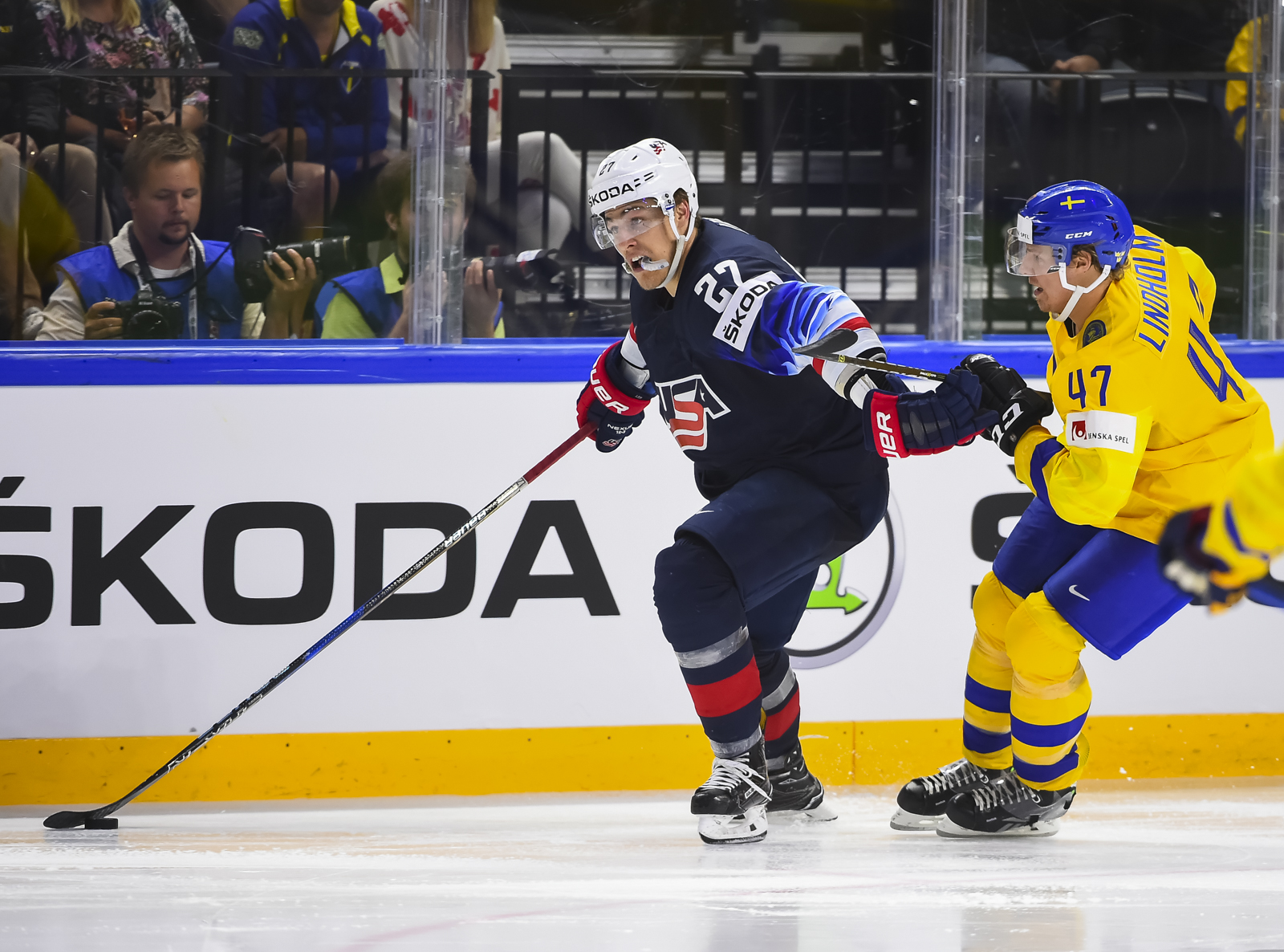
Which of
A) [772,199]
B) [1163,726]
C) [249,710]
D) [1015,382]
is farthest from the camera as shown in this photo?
[772,199]

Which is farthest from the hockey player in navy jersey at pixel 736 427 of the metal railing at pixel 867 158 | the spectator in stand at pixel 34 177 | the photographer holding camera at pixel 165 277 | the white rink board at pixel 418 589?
the spectator in stand at pixel 34 177

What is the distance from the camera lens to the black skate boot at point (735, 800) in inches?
104

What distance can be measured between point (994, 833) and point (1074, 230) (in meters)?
1.25

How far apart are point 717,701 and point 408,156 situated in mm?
1793

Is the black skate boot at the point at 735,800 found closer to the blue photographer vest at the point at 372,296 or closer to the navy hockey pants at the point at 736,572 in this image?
the navy hockey pants at the point at 736,572

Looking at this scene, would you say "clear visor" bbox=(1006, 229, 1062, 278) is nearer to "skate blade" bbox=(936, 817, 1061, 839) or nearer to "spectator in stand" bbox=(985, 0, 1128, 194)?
"skate blade" bbox=(936, 817, 1061, 839)

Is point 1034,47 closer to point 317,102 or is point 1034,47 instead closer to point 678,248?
point 678,248

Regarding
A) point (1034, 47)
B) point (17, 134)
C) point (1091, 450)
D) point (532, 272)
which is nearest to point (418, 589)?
point (532, 272)

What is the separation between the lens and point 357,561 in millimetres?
3340

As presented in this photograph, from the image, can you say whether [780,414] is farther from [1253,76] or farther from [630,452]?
[1253,76]

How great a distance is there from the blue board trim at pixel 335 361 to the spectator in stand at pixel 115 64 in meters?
0.42

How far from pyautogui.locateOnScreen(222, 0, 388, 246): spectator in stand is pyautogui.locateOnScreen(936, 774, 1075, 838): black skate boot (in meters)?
2.13

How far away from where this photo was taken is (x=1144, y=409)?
2.39 m

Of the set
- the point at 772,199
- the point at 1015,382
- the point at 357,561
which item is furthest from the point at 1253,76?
the point at 357,561
